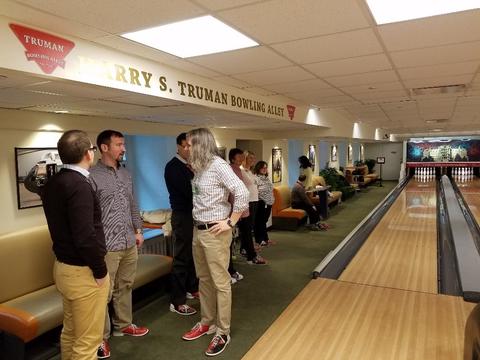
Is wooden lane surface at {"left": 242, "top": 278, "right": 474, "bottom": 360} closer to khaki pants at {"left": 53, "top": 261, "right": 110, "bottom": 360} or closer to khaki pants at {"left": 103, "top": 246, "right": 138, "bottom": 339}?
khaki pants at {"left": 53, "top": 261, "right": 110, "bottom": 360}

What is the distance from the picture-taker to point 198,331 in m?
2.89

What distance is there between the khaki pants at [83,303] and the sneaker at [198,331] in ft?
3.07

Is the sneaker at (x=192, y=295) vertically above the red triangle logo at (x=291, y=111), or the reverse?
the red triangle logo at (x=291, y=111)

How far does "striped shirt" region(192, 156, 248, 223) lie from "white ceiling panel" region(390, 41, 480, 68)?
1556mm

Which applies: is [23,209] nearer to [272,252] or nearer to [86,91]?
[86,91]

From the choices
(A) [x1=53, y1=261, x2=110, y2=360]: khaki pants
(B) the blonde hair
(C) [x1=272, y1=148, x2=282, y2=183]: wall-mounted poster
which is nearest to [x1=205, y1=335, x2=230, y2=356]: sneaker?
(A) [x1=53, y1=261, x2=110, y2=360]: khaki pants

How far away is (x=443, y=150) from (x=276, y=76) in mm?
18622

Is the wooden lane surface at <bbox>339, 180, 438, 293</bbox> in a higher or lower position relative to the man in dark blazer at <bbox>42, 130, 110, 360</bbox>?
lower

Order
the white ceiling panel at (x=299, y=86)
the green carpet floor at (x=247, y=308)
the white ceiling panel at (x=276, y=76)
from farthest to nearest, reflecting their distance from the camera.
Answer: the white ceiling panel at (x=299, y=86)
the white ceiling panel at (x=276, y=76)
the green carpet floor at (x=247, y=308)

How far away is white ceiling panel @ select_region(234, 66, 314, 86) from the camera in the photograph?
3244 millimetres

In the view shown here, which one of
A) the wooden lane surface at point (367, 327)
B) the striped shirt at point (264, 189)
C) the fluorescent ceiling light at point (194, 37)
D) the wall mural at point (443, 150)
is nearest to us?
the fluorescent ceiling light at point (194, 37)

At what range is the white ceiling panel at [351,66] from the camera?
294cm

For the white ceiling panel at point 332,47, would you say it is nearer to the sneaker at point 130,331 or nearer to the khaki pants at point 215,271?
the khaki pants at point 215,271

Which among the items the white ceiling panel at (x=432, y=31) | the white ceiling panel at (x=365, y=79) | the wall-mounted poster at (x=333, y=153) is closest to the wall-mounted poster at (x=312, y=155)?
the wall-mounted poster at (x=333, y=153)
